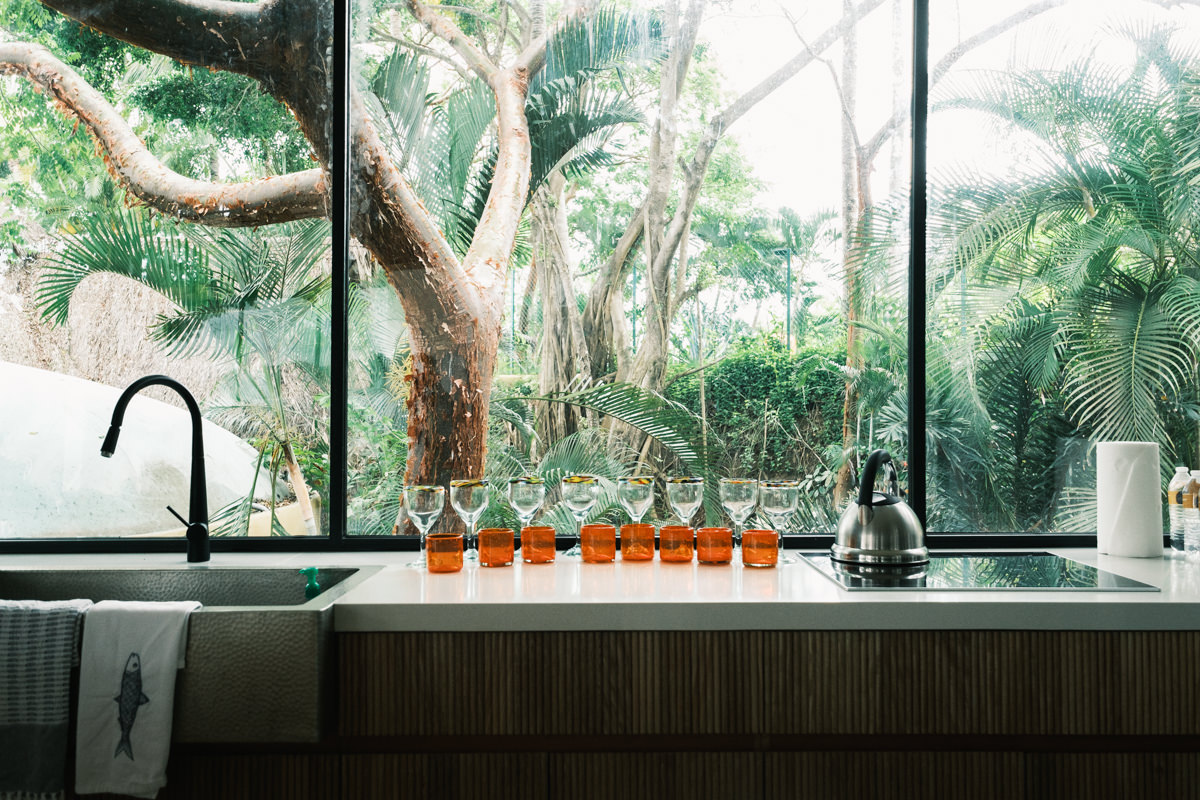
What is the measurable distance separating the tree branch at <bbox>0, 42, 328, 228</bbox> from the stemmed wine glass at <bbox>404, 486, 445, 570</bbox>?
752 millimetres

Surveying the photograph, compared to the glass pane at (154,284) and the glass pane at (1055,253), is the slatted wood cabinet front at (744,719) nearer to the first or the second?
the glass pane at (1055,253)

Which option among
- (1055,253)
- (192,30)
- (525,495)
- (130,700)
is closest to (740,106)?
(1055,253)

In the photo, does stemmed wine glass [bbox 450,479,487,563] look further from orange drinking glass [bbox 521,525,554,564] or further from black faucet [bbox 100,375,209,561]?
black faucet [bbox 100,375,209,561]

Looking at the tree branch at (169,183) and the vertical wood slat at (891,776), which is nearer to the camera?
the vertical wood slat at (891,776)

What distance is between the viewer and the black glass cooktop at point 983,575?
141 centimetres

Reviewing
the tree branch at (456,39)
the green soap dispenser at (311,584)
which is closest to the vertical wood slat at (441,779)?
the green soap dispenser at (311,584)

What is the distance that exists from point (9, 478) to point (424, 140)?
1259 millimetres

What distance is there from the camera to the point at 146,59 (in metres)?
1.99

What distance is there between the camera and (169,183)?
1.97 metres

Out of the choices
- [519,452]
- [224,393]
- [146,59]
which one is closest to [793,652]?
[519,452]

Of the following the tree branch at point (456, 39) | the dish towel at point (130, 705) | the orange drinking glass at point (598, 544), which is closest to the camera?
the dish towel at point (130, 705)

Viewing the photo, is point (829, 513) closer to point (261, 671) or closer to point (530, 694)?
point (530, 694)

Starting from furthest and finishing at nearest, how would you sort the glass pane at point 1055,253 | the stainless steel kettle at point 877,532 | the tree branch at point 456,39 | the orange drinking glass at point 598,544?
the tree branch at point 456,39 → the glass pane at point 1055,253 → the orange drinking glass at point 598,544 → the stainless steel kettle at point 877,532

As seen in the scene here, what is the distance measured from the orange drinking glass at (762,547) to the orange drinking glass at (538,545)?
0.39 metres
